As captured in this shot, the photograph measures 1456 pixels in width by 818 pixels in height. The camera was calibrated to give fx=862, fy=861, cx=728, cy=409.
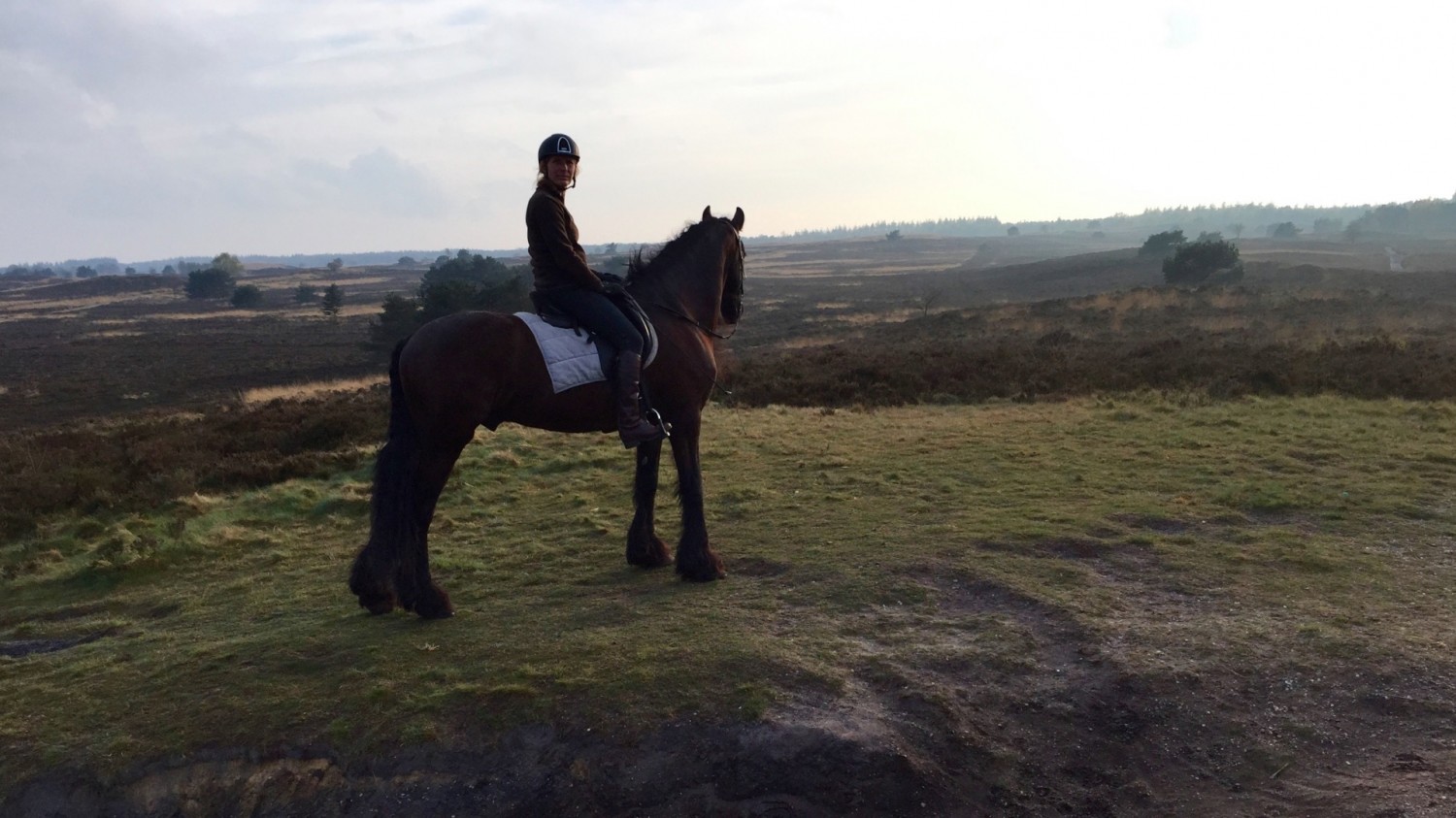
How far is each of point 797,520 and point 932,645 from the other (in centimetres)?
315

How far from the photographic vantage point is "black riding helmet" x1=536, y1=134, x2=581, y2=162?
614 cm

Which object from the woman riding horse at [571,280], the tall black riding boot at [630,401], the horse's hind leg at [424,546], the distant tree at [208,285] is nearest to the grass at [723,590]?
the horse's hind leg at [424,546]

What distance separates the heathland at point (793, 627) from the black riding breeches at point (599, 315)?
6.28 feet

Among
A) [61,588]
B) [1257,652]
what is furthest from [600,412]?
[61,588]

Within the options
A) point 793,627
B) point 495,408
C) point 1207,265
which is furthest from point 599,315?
point 1207,265

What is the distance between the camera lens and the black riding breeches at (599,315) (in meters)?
6.25

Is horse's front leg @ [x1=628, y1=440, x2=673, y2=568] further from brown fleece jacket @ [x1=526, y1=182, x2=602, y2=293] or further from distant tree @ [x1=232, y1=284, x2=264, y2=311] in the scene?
distant tree @ [x1=232, y1=284, x2=264, y2=311]

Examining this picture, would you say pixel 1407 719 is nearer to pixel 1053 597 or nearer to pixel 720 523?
pixel 1053 597

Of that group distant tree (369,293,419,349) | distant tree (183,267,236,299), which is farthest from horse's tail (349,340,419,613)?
distant tree (183,267,236,299)

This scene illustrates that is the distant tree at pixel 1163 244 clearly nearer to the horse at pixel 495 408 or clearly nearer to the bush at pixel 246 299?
the horse at pixel 495 408

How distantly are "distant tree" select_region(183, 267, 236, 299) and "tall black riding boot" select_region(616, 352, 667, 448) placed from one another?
11542cm

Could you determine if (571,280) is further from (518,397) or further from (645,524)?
(645,524)

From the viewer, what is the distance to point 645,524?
7203 millimetres

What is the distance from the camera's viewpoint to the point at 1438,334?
2297 cm
